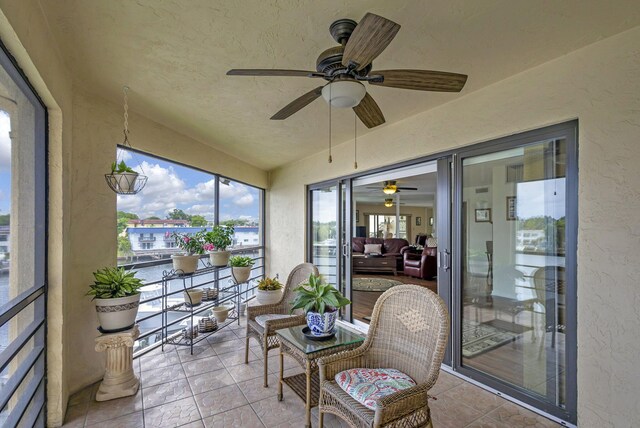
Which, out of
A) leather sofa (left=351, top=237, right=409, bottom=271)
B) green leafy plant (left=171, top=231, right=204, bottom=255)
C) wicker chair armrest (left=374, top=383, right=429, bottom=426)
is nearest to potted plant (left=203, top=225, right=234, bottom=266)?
green leafy plant (left=171, top=231, right=204, bottom=255)

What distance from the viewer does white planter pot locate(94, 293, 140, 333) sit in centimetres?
243

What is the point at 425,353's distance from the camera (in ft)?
6.04

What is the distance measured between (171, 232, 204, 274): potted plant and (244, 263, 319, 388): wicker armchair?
82 centimetres

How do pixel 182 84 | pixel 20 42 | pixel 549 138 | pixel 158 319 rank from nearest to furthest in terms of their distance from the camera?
pixel 20 42 → pixel 549 138 → pixel 182 84 → pixel 158 319

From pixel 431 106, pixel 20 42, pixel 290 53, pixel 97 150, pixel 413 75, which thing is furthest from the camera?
pixel 431 106

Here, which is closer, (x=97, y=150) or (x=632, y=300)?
(x=632, y=300)

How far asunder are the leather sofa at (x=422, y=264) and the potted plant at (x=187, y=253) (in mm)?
5418

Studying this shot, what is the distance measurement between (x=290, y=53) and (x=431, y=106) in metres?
1.54

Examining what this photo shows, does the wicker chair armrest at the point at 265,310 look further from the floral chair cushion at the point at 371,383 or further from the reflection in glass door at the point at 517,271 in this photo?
the reflection in glass door at the point at 517,271

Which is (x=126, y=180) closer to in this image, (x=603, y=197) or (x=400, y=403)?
(x=400, y=403)

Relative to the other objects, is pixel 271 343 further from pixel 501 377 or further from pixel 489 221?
pixel 489 221

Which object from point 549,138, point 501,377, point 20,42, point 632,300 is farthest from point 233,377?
point 549,138

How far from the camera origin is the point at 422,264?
7387 millimetres

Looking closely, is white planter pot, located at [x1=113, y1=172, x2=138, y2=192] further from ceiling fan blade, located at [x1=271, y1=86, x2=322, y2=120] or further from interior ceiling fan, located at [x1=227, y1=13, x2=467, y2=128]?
interior ceiling fan, located at [x1=227, y1=13, x2=467, y2=128]
